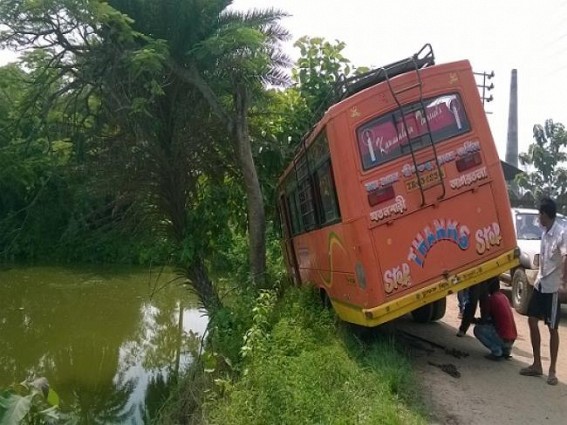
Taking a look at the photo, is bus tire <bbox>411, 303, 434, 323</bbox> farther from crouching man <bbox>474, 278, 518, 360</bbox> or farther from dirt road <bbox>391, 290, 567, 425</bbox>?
crouching man <bbox>474, 278, 518, 360</bbox>

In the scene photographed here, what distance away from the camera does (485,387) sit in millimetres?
5992

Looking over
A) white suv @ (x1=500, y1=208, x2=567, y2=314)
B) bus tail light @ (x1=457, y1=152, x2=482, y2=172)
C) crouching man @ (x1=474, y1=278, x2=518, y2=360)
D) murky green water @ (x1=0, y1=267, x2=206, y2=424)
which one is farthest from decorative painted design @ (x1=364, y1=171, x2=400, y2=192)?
murky green water @ (x1=0, y1=267, x2=206, y2=424)

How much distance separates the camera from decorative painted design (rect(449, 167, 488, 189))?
644cm

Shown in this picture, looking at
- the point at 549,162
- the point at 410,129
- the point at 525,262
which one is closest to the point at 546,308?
the point at 410,129

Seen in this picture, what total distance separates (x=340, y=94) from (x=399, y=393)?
12.9 feet

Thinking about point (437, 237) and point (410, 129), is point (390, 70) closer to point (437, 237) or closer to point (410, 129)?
point (410, 129)

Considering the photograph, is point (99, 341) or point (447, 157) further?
point (99, 341)

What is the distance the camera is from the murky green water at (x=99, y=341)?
32.7 ft

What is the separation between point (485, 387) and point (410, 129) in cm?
286

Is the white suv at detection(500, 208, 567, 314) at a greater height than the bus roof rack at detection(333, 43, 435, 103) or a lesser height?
lesser

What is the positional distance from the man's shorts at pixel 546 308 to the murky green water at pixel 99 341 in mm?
5927

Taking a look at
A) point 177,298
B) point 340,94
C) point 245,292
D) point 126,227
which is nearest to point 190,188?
point 126,227

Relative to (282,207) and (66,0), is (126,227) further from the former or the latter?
(66,0)

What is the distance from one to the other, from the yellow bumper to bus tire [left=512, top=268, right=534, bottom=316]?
4.55 m
